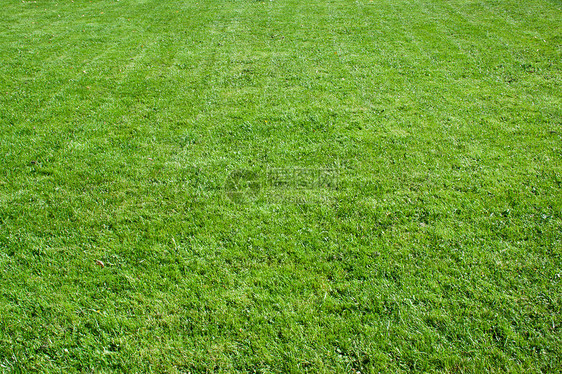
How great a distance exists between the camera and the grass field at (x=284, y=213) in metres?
3.04

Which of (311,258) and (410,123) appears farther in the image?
(410,123)

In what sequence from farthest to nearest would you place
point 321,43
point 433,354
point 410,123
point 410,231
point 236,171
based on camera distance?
point 321,43
point 410,123
point 236,171
point 410,231
point 433,354

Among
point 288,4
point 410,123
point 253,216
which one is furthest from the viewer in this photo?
point 288,4

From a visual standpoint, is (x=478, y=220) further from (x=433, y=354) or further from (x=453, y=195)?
(x=433, y=354)

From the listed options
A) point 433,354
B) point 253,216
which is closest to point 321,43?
point 253,216

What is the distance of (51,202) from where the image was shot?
4.57 metres

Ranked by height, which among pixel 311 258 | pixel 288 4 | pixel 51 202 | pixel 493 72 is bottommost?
pixel 311 258

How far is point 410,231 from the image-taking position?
404 cm

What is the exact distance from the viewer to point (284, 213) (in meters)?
4.36

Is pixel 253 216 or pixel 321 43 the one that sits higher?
pixel 321 43

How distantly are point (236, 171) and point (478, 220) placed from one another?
3272mm

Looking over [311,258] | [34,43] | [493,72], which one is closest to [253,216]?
[311,258]

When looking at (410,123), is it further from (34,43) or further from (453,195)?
(34,43)

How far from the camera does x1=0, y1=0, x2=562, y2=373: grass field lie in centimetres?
304
